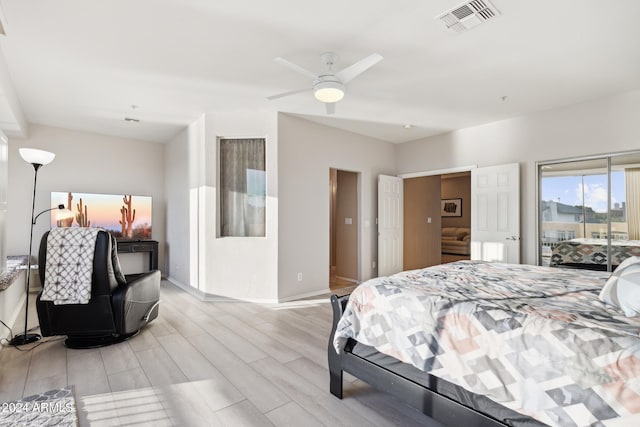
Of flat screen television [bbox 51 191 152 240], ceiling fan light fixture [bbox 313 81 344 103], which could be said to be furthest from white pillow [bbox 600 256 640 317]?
flat screen television [bbox 51 191 152 240]

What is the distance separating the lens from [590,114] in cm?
415

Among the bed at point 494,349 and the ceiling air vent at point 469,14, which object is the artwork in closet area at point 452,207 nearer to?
the bed at point 494,349

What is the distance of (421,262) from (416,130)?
3118mm

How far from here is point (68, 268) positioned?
2.77 meters

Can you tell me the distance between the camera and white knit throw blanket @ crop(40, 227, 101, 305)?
2770mm

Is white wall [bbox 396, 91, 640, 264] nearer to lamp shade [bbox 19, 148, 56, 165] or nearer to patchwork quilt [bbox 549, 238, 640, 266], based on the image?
patchwork quilt [bbox 549, 238, 640, 266]

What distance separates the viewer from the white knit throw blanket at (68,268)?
9.09 ft

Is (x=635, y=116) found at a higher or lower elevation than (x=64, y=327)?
higher

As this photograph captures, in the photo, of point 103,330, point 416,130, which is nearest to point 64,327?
point 103,330

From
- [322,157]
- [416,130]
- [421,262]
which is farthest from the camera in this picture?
[421,262]

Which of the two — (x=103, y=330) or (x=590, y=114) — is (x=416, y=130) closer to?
(x=590, y=114)

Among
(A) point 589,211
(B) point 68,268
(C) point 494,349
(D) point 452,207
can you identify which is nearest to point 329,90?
(C) point 494,349

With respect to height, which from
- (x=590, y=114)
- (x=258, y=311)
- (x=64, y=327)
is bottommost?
(x=258, y=311)

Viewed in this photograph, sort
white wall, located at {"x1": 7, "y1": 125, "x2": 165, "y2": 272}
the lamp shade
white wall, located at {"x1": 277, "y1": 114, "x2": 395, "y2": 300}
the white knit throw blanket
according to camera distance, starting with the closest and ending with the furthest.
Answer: the white knit throw blanket, the lamp shade, white wall, located at {"x1": 277, "y1": 114, "x2": 395, "y2": 300}, white wall, located at {"x1": 7, "y1": 125, "x2": 165, "y2": 272}
